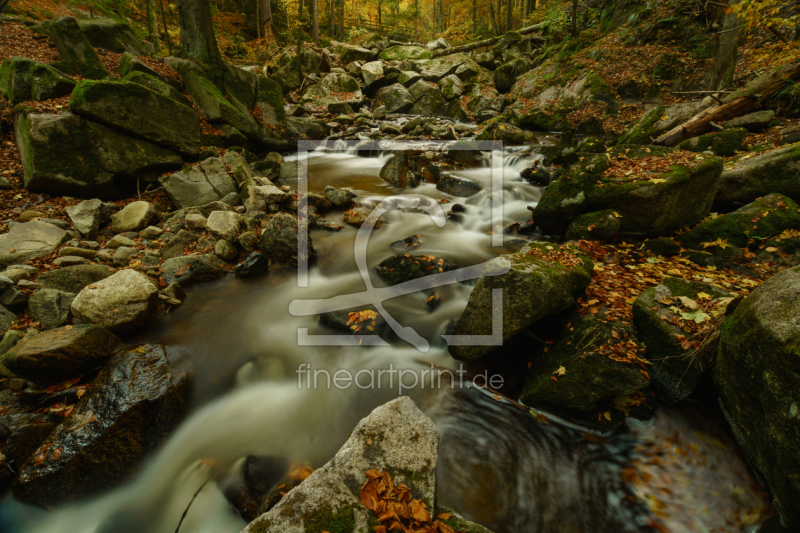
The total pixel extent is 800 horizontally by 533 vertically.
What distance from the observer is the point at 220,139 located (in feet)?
33.2

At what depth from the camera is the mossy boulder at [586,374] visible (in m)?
3.49

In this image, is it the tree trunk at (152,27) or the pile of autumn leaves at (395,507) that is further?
the tree trunk at (152,27)

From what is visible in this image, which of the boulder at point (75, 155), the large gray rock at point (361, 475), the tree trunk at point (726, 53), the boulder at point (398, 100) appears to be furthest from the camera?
the boulder at point (398, 100)

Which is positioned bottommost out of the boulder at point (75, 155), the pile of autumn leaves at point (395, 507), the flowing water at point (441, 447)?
the flowing water at point (441, 447)

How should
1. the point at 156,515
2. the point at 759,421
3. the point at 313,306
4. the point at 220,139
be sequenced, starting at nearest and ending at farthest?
the point at 759,421, the point at 156,515, the point at 313,306, the point at 220,139

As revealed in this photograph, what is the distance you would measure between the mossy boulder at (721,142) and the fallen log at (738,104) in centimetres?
79

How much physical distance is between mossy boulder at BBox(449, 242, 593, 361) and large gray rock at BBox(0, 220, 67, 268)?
719cm

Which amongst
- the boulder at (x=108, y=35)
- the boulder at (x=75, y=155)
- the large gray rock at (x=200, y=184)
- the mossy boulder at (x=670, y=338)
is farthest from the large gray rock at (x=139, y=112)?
the mossy boulder at (x=670, y=338)

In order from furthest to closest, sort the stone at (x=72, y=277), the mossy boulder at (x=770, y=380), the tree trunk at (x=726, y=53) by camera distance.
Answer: the tree trunk at (x=726, y=53), the stone at (x=72, y=277), the mossy boulder at (x=770, y=380)

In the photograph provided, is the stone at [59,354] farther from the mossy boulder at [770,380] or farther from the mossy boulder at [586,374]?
the mossy boulder at [770,380]

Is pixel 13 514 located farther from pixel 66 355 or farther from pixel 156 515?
pixel 66 355

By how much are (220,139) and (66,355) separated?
8.30 meters

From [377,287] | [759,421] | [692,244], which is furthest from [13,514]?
[692,244]

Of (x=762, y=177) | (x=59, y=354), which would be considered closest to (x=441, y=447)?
(x=59, y=354)
